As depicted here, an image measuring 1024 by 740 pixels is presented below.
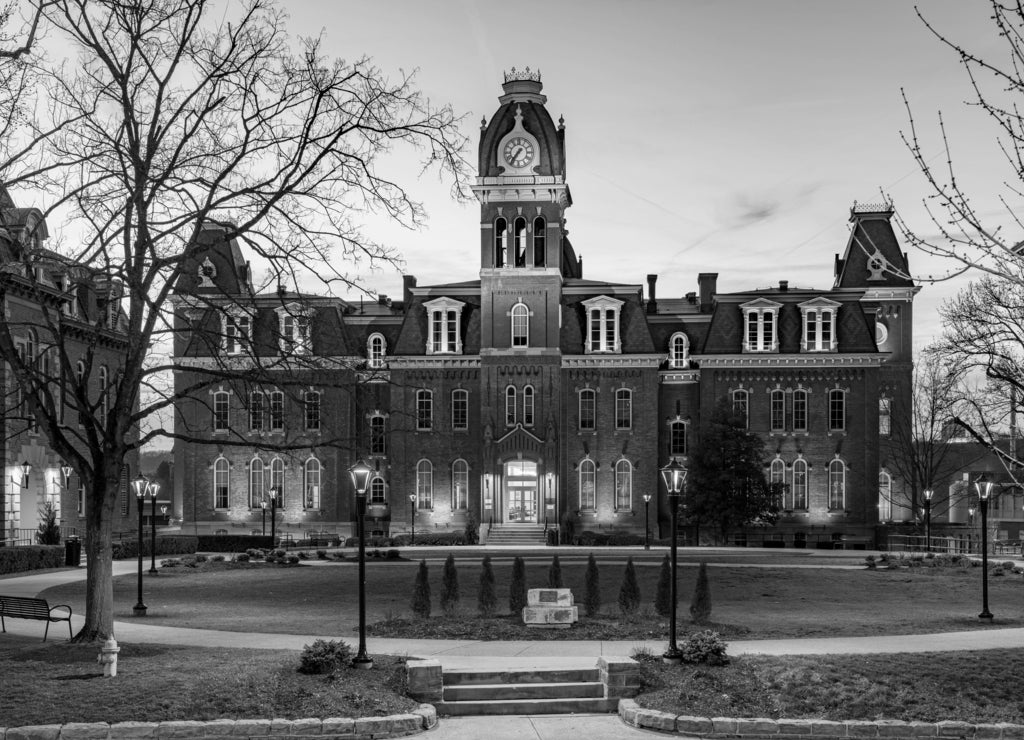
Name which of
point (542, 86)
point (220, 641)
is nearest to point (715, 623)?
point (220, 641)

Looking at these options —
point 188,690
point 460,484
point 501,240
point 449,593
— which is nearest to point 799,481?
point 460,484

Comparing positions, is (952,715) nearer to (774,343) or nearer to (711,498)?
(711,498)

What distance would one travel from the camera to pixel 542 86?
197 feet

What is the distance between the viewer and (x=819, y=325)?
61688 millimetres

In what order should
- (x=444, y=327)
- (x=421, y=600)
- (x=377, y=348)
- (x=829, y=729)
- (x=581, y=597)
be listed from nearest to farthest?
(x=829, y=729)
(x=421, y=600)
(x=581, y=597)
(x=444, y=327)
(x=377, y=348)

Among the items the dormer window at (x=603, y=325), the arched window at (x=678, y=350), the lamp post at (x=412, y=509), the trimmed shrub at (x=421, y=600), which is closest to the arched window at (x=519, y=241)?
the dormer window at (x=603, y=325)

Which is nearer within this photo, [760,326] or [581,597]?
[581,597]

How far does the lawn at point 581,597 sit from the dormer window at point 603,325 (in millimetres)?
21035

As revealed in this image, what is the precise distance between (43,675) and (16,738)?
2.51 meters

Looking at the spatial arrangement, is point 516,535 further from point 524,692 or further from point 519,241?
point 524,692

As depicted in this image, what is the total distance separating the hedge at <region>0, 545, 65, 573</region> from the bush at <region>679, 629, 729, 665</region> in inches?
1053

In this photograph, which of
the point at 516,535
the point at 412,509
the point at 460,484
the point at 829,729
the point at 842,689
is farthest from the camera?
the point at 460,484

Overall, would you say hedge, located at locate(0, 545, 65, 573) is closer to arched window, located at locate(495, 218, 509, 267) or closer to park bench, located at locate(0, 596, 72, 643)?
park bench, located at locate(0, 596, 72, 643)

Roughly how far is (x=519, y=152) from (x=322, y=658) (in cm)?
4577
